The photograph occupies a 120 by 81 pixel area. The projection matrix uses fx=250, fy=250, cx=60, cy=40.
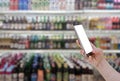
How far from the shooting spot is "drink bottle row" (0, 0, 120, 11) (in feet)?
13.9

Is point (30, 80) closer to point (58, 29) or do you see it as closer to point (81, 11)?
point (58, 29)

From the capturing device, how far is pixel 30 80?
376 cm

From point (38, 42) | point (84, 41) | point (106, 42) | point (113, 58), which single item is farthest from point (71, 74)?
point (84, 41)

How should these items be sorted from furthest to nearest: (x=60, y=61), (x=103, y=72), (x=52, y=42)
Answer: (x=52, y=42) → (x=60, y=61) → (x=103, y=72)

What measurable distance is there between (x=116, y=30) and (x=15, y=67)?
1828mm

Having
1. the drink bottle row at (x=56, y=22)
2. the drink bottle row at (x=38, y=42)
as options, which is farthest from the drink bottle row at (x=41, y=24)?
the drink bottle row at (x=38, y=42)

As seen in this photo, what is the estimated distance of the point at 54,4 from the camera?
4.27 meters

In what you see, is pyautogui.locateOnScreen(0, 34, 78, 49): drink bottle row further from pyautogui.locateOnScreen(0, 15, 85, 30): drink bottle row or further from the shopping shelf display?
pyautogui.locateOnScreen(0, 15, 85, 30): drink bottle row

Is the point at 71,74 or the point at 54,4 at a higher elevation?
the point at 54,4

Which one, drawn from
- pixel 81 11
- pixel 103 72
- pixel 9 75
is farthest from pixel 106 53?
pixel 103 72

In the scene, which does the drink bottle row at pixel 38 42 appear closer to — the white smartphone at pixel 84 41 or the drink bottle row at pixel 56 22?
the drink bottle row at pixel 56 22

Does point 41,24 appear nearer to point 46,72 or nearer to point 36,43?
point 36,43

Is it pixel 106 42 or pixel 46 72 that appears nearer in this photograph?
pixel 46 72

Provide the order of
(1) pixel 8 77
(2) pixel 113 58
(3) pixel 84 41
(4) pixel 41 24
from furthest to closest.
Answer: (2) pixel 113 58, (4) pixel 41 24, (1) pixel 8 77, (3) pixel 84 41
